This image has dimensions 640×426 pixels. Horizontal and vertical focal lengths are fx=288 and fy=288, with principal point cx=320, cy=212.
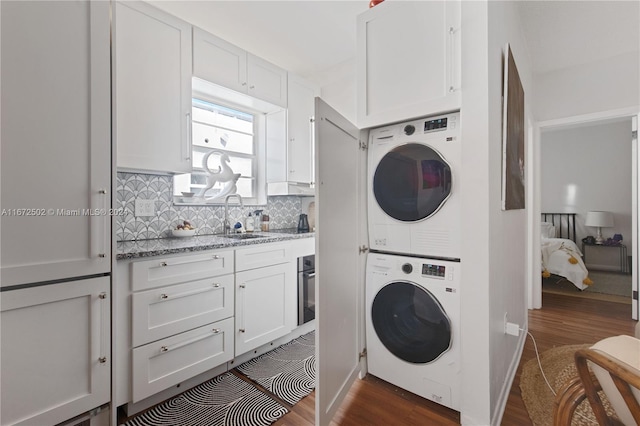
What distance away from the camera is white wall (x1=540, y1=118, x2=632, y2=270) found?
495 centimetres

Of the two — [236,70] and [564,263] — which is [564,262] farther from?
[236,70]

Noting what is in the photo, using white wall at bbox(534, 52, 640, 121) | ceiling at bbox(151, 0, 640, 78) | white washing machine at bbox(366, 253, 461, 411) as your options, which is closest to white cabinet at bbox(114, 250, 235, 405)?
white washing machine at bbox(366, 253, 461, 411)

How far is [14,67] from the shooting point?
3.69 feet

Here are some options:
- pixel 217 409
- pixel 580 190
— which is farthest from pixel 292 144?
pixel 580 190

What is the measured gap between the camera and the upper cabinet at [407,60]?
5.05 ft

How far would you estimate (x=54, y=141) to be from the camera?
1224mm

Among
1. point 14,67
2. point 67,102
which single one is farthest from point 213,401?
point 14,67

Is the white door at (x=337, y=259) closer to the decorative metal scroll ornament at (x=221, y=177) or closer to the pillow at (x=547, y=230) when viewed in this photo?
the decorative metal scroll ornament at (x=221, y=177)

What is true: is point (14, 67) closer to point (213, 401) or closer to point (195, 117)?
point (195, 117)

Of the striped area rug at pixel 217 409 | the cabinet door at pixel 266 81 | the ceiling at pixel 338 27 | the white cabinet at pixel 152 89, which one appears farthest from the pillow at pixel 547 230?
the white cabinet at pixel 152 89

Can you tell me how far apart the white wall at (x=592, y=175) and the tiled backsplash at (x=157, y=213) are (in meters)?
5.57

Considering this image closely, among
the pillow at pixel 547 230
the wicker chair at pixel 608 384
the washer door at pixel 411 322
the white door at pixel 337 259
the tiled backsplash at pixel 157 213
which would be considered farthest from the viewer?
the pillow at pixel 547 230

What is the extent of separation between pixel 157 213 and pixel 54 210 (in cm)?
101

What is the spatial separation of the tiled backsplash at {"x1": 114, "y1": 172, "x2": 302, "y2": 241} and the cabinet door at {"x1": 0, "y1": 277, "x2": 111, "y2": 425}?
25.1 inches
